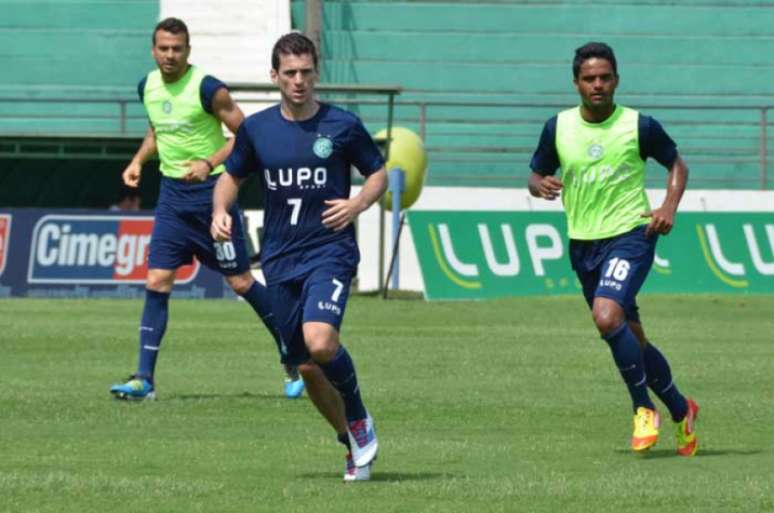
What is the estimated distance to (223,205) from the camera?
923 centimetres

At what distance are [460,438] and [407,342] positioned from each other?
7506 mm

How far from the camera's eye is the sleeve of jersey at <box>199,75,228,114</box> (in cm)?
1316

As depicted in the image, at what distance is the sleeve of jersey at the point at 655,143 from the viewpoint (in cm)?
1046

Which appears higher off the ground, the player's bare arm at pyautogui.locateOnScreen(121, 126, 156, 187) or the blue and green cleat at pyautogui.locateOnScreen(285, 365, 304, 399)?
the player's bare arm at pyautogui.locateOnScreen(121, 126, 156, 187)

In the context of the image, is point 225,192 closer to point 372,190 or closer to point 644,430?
point 372,190

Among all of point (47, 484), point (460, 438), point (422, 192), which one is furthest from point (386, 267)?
point (47, 484)

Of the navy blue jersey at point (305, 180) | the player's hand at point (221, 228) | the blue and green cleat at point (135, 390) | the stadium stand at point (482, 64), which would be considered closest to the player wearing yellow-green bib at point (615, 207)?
the navy blue jersey at point (305, 180)

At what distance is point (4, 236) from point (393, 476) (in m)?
17.6

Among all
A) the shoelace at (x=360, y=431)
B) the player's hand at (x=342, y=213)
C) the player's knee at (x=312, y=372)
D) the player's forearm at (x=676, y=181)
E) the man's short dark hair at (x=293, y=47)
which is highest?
the man's short dark hair at (x=293, y=47)

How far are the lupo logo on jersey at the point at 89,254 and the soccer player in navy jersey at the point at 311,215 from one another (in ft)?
55.6

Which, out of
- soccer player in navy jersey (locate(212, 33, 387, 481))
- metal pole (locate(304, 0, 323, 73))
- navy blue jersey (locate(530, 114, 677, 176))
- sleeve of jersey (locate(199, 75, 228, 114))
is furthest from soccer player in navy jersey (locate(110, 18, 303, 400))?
metal pole (locate(304, 0, 323, 73))

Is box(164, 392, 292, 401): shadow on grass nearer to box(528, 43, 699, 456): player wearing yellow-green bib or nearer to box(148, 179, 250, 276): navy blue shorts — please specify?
box(148, 179, 250, 276): navy blue shorts

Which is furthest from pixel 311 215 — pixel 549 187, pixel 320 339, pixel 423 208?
pixel 423 208

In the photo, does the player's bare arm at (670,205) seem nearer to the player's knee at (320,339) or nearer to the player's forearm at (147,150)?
the player's knee at (320,339)
